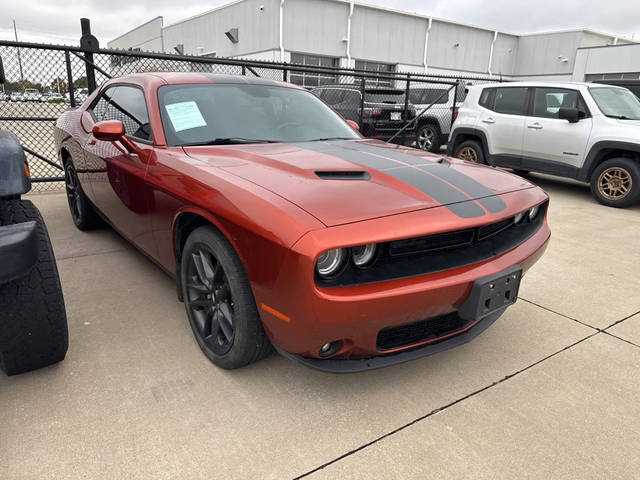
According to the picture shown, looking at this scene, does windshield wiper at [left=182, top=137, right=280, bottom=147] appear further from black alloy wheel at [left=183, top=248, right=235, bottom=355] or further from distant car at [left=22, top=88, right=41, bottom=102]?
distant car at [left=22, top=88, right=41, bottom=102]

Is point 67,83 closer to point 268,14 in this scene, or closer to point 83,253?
point 83,253

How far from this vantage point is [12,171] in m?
1.77

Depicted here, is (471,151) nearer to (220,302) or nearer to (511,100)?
(511,100)

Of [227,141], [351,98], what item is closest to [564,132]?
[351,98]

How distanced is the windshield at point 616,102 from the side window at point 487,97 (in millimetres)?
1502

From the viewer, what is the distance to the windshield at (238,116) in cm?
274

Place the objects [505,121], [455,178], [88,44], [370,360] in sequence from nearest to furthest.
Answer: [370,360] < [455,178] < [88,44] < [505,121]

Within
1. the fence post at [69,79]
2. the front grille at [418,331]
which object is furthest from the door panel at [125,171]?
the fence post at [69,79]

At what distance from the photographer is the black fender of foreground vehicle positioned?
1798mm

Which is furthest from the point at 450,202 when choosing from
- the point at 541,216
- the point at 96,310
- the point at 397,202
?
the point at 96,310

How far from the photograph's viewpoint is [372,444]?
186 cm

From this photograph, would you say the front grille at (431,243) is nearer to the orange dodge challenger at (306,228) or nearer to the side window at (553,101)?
the orange dodge challenger at (306,228)

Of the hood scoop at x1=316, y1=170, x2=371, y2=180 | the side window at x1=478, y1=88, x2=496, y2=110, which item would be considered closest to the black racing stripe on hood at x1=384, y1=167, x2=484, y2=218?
the hood scoop at x1=316, y1=170, x2=371, y2=180

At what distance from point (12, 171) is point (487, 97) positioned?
758 centimetres
